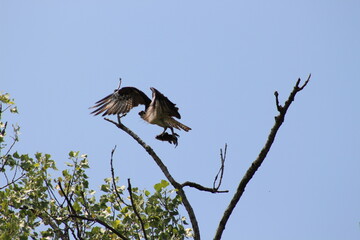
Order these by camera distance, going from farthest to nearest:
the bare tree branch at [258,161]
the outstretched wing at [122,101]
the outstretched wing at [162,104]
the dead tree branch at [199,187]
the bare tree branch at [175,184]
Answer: the outstretched wing at [122,101] → the outstretched wing at [162,104] → the dead tree branch at [199,187] → the bare tree branch at [175,184] → the bare tree branch at [258,161]

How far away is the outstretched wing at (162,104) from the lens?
7.05m

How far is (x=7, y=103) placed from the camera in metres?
6.73

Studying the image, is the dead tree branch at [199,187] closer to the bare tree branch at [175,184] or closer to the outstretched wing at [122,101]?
the bare tree branch at [175,184]

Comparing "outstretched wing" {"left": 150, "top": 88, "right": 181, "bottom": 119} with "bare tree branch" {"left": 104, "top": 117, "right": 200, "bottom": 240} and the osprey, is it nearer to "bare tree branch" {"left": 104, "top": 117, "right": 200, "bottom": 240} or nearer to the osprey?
the osprey

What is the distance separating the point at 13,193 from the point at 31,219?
0.44 m

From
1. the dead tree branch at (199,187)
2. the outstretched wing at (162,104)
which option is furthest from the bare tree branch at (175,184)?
the outstretched wing at (162,104)

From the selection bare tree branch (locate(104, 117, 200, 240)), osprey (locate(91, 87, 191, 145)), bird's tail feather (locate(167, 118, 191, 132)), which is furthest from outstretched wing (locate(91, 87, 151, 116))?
bare tree branch (locate(104, 117, 200, 240))

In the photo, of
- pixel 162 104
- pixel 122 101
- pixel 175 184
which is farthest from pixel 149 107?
pixel 175 184

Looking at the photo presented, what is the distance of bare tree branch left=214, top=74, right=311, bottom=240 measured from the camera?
4312mm

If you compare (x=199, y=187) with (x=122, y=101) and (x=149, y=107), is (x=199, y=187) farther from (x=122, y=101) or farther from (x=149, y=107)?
(x=122, y=101)

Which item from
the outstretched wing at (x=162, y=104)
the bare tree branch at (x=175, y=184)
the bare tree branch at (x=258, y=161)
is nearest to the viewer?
the bare tree branch at (x=258, y=161)

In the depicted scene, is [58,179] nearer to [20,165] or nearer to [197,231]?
[20,165]

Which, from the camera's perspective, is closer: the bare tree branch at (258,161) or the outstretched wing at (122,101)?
the bare tree branch at (258,161)

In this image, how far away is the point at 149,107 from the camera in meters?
7.36
